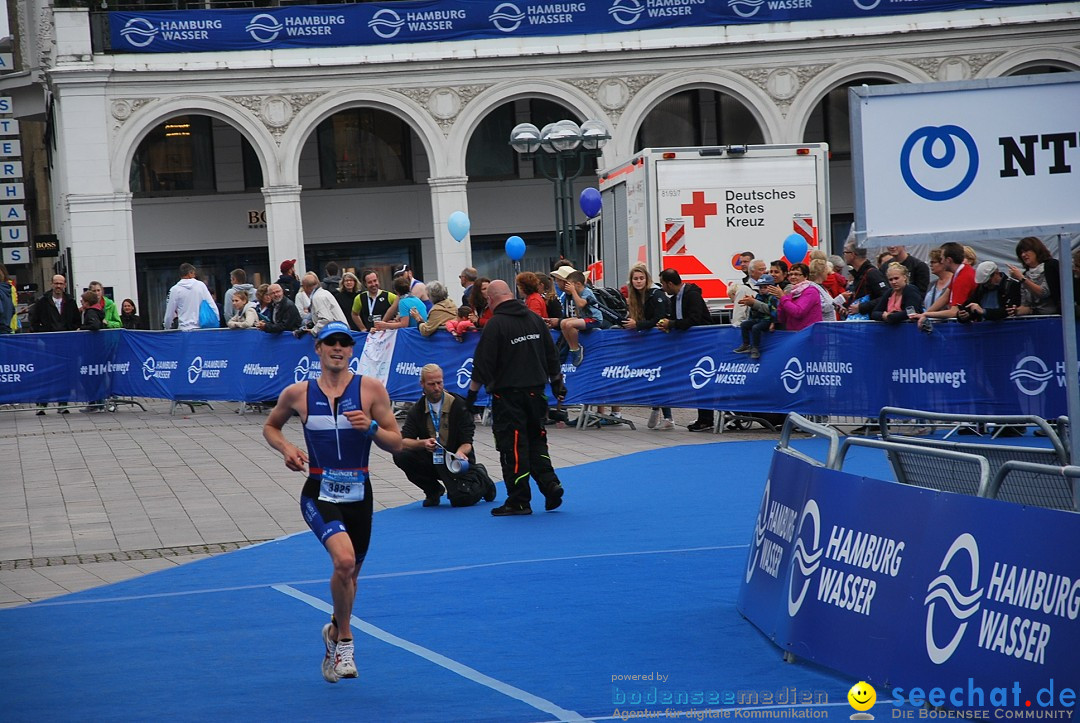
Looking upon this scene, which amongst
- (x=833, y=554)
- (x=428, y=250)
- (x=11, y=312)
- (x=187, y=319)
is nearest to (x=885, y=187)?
(x=833, y=554)

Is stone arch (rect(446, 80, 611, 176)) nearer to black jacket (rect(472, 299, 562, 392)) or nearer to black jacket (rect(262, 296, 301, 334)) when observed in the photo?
black jacket (rect(262, 296, 301, 334))

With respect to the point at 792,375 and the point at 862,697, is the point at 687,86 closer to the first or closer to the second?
the point at 792,375

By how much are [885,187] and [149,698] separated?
4.61 meters

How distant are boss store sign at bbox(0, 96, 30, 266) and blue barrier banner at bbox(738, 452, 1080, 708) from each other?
4024cm

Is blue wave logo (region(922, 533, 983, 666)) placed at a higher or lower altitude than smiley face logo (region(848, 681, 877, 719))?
higher

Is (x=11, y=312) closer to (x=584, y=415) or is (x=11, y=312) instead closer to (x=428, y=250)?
(x=584, y=415)

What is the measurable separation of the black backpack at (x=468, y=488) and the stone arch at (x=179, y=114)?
20.7 metres

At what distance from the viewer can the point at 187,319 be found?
2328 centimetres

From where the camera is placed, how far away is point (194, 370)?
22.6 metres

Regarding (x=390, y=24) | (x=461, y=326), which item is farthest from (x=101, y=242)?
(x=461, y=326)

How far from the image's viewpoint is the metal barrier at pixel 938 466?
20.6 feet

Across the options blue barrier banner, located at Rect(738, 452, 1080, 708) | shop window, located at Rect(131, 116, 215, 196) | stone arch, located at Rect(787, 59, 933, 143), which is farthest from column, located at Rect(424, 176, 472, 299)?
blue barrier banner, located at Rect(738, 452, 1080, 708)

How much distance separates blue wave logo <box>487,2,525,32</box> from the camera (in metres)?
32.1

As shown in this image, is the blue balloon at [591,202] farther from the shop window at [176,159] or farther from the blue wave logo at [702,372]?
the shop window at [176,159]
